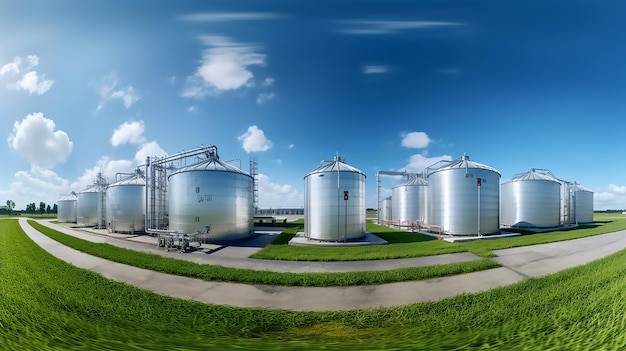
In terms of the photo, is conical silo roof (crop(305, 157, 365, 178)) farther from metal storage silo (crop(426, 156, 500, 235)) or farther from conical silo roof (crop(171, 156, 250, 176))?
metal storage silo (crop(426, 156, 500, 235))

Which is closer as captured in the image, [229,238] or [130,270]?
[130,270]

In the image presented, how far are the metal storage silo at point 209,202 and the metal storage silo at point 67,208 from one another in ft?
110

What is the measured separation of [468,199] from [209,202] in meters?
18.2

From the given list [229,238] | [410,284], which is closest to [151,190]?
[229,238]

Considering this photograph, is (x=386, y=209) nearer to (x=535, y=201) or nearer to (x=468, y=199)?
(x=535, y=201)

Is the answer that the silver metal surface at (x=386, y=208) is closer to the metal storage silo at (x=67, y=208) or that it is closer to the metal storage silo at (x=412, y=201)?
the metal storage silo at (x=412, y=201)

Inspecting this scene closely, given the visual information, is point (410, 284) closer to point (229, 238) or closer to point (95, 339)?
point (95, 339)

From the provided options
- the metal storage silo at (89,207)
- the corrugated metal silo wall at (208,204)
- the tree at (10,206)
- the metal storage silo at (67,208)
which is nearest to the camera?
the corrugated metal silo wall at (208,204)

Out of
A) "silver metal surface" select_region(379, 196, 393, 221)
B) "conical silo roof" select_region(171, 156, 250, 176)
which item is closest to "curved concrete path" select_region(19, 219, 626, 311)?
"conical silo roof" select_region(171, 156, 250, 176)

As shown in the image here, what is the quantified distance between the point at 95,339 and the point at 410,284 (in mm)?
6399

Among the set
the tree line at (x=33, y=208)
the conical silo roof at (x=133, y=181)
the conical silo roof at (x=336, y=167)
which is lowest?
the tree line at (x=33, y=208)

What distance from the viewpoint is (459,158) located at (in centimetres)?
1980

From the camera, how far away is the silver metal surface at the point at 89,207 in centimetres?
A: 2930

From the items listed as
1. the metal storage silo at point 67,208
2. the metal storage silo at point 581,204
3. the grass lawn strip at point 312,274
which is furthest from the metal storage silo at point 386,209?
the metal storage silo at point 67,208
